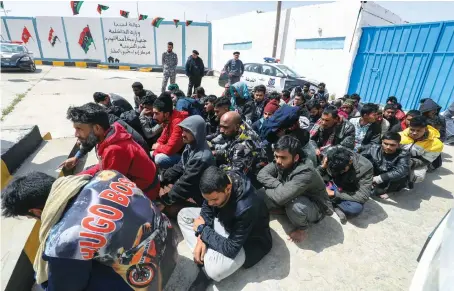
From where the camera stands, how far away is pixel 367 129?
3670 mm

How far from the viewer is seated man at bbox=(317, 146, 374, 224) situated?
2.56 meters

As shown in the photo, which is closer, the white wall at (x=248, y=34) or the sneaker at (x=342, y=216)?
the sneaker at (x=342, y=216)

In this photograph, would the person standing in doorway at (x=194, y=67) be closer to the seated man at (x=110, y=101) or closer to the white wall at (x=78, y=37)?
the seated man at (x=110, y=101)

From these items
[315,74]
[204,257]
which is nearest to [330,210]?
[204,257]

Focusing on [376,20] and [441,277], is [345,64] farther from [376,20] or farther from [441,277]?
[441,277]

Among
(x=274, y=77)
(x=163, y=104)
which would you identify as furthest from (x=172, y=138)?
(x=274, y=77)

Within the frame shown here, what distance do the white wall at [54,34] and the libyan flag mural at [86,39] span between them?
1375 millimetres

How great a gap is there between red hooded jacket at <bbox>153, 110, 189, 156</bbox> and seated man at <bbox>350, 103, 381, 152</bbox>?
8.43 feet

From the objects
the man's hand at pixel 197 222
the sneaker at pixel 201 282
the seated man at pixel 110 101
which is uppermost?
the seated man at pixel 110 101

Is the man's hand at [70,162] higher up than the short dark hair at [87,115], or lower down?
lower down

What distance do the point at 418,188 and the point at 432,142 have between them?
69 cm

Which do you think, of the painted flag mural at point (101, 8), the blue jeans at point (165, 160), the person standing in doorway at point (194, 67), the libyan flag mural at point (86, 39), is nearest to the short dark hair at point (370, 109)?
the blue jeans at point (165, 160)

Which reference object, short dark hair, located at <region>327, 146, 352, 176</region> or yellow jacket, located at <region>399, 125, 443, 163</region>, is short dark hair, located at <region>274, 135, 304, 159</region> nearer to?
short dark hair, located at <region>327, 146, 352, 176</region>

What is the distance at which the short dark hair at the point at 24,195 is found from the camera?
1249 mm
